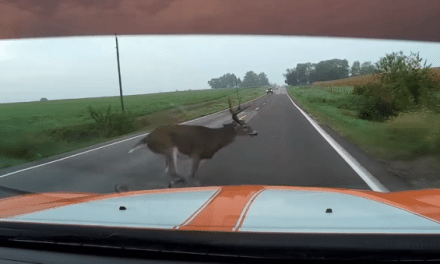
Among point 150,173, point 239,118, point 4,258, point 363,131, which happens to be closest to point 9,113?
point 150,173

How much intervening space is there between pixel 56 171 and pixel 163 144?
2561 millimetres

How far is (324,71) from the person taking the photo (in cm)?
524

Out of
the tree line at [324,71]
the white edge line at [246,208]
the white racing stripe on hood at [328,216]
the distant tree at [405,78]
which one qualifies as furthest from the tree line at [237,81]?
the white racing stripe on hood at [328,216]

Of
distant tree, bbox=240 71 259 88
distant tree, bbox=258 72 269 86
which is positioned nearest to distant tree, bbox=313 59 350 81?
distant tree, bbox=258 72 269 86

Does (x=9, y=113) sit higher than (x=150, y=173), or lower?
higher

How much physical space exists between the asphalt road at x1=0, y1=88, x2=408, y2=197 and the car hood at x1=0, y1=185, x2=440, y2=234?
2.51 meters

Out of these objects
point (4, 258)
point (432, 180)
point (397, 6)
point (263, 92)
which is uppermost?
point (397, 6)

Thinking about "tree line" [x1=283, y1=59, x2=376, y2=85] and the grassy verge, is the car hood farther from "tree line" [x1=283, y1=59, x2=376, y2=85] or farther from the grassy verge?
the grassy verge

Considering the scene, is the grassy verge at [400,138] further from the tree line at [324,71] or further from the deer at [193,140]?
the deer at [193,140]

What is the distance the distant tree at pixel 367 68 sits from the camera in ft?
16.6

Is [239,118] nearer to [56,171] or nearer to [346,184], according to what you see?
[346,184]

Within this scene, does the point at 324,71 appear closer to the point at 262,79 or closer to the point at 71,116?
the point at 262,79

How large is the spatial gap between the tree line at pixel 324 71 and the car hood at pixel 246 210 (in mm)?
2659

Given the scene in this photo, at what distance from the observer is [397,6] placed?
6254mm
